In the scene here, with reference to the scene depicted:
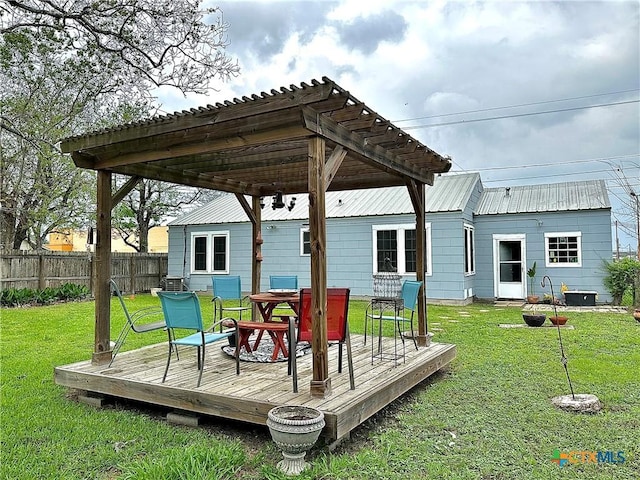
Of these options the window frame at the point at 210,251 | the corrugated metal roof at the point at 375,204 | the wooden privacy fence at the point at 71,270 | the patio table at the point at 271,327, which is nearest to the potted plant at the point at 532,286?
the corrugated metal roof at the point at 375,204

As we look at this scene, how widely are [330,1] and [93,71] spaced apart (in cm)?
491

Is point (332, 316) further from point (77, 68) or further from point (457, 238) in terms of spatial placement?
point (457, 238)

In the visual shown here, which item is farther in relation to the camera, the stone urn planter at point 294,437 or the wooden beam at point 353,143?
the wooden beam at point 353,143

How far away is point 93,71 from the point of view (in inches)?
357

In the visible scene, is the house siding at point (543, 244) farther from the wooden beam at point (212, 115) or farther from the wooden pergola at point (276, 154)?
the wooden beam at point (212, 115)

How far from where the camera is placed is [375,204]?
1347 cm

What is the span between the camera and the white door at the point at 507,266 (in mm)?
12867

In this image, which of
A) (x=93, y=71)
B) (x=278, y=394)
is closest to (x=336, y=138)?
(x=278, y=394)

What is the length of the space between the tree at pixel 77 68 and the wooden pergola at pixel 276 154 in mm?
3270

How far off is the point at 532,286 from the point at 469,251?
1.95 meters

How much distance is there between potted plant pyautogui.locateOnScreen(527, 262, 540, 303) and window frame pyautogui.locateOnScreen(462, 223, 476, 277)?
1.45 m

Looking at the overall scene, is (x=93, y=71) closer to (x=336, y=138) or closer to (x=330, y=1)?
(x=330, y=1)

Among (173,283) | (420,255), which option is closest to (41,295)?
(173,283)

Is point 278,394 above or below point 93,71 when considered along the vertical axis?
below
